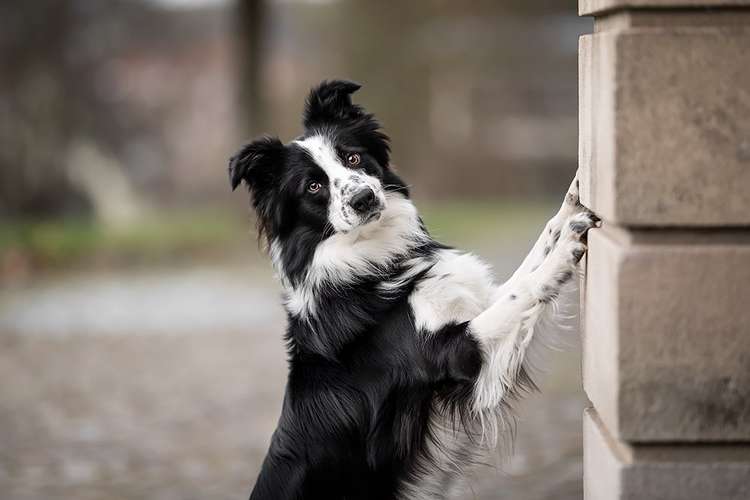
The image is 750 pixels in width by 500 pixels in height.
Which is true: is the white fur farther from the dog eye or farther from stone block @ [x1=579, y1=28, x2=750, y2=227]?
stone block @ [x1=579, y1=28, x2=750, y2=227]

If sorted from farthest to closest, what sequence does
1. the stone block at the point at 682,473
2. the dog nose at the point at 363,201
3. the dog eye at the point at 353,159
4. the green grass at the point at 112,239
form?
the green grass at the point at 112,239, the dog eye at the point at 353,159, the dog nose at the point at 363,201, the stone block at the point at 682,473

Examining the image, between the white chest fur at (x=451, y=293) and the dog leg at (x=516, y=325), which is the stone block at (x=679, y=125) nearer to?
the dog leg at (x=516, y=325)

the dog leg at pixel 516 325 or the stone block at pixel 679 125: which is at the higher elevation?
the stone block at pixel 679 125

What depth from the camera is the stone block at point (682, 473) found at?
246cm

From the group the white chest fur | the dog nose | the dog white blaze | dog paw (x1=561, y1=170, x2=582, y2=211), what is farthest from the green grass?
dog paw (x1=561, y1=170, x2=582, y2=211)

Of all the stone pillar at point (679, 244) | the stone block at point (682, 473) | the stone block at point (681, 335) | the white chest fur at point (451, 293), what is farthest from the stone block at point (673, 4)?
the white chest fur at point (451, 293)

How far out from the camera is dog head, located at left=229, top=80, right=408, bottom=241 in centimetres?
357

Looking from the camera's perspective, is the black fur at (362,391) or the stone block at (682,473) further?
the black fur at (362,391)

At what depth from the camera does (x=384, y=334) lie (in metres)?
3.37

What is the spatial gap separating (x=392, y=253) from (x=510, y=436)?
776mm

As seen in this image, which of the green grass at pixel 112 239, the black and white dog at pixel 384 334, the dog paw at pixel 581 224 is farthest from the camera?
the green grass at pixel 112 239

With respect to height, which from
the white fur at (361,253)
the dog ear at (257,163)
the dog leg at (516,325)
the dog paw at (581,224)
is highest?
the dog ear at (257,163)

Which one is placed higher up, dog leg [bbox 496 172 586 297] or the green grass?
dog leg [bbox 496 172 586 297]

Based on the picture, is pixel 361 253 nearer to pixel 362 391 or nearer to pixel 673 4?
pixel 362 391
